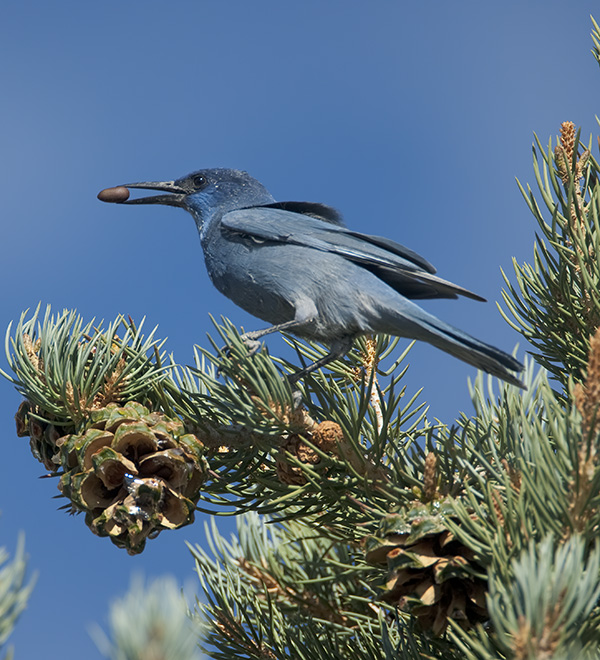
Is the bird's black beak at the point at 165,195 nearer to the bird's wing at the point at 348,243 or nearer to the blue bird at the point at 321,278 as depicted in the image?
the blue bird at the point at 321,278

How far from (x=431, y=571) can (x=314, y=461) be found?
0.55 meters

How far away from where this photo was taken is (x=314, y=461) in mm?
2162

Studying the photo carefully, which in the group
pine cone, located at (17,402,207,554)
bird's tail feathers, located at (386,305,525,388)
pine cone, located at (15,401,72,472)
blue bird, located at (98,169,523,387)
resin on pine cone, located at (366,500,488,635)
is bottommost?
resin on pine cone, located at (366,500,488,635)

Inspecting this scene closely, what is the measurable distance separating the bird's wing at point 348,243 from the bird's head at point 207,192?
1.86 ft

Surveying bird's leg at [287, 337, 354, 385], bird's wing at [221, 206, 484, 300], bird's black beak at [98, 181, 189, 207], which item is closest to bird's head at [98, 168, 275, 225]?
bird's black beak at [98, 181, 189, 207]

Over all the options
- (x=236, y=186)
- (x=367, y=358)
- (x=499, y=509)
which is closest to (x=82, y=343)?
(x=367, y=358)

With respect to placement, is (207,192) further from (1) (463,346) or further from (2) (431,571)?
(2) (431,571)

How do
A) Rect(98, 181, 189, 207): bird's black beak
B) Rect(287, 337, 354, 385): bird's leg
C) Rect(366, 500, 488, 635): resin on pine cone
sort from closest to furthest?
1. Rect(366, 500, 488, 635): resin on pine cone
2. Rect(287, 337, 354, 385): bird's leg
3. Rect(98, 181, 189, 207): bird's black beak

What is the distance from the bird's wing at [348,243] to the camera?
340 centimetres

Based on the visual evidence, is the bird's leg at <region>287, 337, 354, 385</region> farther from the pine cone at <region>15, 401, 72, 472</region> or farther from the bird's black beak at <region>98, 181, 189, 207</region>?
the bird's black beak at <region>98, 181, 189, 207</region>

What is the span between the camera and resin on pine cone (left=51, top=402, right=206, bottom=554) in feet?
6.55

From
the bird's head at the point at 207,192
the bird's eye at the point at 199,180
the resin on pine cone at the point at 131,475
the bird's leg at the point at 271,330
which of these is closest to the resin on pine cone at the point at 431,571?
the resin on pine cone at the point at 131,475

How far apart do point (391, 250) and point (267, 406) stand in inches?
64.3

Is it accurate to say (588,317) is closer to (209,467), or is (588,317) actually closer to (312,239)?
(209,467)
